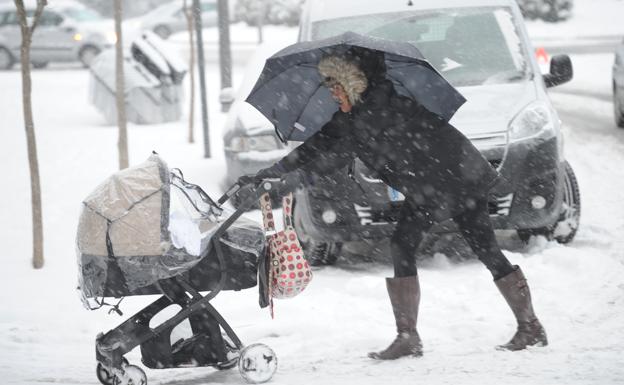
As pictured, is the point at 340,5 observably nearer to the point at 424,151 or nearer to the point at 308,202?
the point at 308,202

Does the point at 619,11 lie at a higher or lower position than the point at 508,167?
lower

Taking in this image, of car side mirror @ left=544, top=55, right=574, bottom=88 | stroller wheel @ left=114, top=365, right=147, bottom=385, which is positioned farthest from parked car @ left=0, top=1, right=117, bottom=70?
stroller wheel @ left=114, top=365, right=147, bottom=385

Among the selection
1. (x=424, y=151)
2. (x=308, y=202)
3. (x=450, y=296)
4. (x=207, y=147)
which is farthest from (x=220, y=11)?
(x=424, y=151)

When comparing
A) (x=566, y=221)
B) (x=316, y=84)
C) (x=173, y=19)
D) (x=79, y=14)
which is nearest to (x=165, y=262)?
(x=316, y=84)

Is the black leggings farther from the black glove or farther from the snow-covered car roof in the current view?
the snow-covered car roof

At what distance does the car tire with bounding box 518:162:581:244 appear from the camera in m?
7.36

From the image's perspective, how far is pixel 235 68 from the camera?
2414 cm

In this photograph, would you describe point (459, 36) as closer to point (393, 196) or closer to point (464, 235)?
point (393, 196)

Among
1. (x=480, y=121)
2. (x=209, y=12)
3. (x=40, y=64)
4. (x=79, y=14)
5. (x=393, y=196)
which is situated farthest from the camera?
(x=209, y=12)

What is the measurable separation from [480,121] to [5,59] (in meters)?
19.6

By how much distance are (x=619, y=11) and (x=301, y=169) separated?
109ft

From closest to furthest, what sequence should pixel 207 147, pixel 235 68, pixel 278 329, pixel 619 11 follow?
pixel 278 329 → pixel 207 147 → pixel 235 68 → pixel 619 11

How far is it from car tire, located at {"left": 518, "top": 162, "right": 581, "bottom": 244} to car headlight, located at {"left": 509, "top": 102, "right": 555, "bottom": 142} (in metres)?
0.61

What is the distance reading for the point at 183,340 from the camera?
506 centimetres
